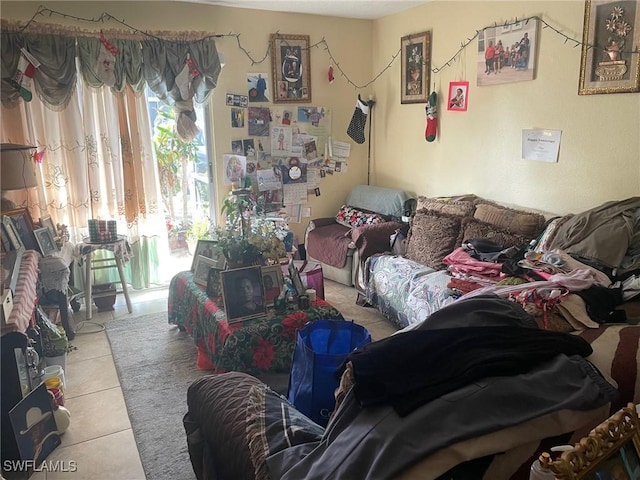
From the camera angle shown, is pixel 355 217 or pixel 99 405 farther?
pixel 355 217

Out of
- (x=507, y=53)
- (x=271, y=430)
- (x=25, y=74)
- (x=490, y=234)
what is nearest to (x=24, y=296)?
(x=271, y=430)

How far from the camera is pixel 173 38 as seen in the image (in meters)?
3.90

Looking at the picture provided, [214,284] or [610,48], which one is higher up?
[610,48]

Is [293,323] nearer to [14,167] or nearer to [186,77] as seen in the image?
[14,167]

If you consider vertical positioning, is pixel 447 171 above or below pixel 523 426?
above

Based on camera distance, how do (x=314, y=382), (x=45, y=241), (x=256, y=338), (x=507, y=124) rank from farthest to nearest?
1. (x=507, y=124)
2. (x=45, y=241)
3. (x=256, y=338)
4. (x=314, y=382)

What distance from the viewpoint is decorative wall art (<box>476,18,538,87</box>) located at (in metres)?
3.24

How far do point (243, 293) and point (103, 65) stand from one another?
2.34 metres

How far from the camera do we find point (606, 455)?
87 centimetres

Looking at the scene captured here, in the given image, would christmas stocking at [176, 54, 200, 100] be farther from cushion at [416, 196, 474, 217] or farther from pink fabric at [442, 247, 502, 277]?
pink fabric at [442, 247, 502, 277]

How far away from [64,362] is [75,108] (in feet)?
6.43

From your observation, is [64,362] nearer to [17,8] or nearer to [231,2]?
[17,8]

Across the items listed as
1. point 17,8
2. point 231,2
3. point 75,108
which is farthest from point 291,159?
point 17,8

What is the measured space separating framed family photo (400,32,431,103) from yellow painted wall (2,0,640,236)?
7 centimetres
